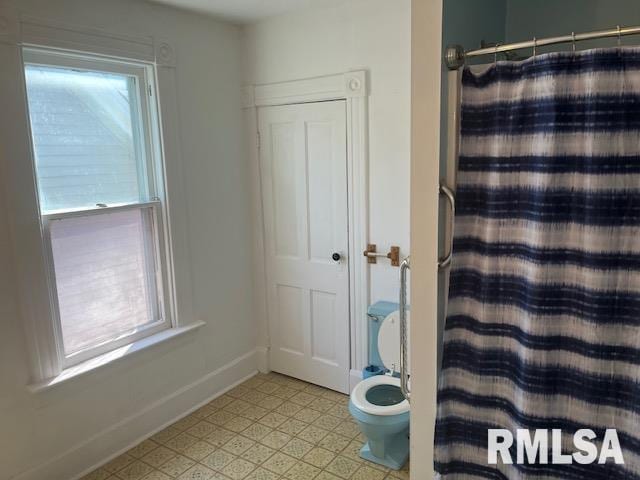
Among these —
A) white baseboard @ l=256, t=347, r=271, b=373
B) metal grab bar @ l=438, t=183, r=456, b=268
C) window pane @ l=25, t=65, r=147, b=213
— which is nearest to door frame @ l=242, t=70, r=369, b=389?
white baseboard @ l=256, t=347, r=271, b=373

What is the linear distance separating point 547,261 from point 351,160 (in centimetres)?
159

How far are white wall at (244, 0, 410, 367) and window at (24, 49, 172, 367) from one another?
36.1 inches

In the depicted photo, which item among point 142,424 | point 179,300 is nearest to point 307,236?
point 179,300

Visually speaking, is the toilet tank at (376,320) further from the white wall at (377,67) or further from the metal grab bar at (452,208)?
the metal grab bar at (452,208)

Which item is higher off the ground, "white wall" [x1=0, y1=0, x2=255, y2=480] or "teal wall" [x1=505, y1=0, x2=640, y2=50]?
"teal wall" [x1=505, y1=0, x2=640, y2=50]

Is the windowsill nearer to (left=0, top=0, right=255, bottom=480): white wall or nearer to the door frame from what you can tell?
(left=0, top=0, right=255, bottom=480): white wall

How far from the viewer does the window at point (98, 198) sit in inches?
90.3

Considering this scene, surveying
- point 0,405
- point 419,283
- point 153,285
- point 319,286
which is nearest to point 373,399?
point 319,286

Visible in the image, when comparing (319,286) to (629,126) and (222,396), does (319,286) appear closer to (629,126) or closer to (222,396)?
(222,396)

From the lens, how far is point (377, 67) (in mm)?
2703

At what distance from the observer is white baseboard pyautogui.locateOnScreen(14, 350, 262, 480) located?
7.82 feet

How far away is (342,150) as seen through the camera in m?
2.91

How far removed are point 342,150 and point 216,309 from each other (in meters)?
1.36

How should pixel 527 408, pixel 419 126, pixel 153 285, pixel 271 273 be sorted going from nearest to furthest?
pixel 527 408
pixel 419 126
pixel 153 285
pixel 271 273
